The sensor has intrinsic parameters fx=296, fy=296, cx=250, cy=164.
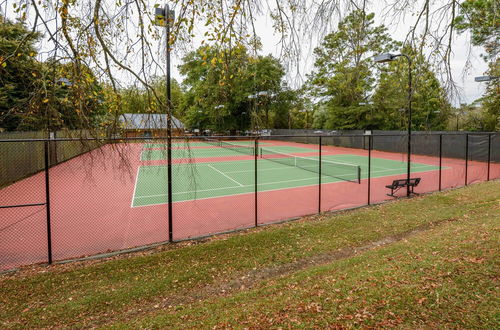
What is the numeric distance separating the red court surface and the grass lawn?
132cm

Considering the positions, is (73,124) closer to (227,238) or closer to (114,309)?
(114,309)

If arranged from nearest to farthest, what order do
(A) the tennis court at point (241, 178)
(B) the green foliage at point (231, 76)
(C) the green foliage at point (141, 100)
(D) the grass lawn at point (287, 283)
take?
(B) the green foliage at point (231, 76), (C) the green foliage at point (141, 100), (D) the grass lawn at point (287, 283), (A) the tennis court at point (241, 178)

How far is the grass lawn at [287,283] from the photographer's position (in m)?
3.80

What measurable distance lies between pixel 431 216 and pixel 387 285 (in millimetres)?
5849

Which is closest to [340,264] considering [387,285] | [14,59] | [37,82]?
[387,285]

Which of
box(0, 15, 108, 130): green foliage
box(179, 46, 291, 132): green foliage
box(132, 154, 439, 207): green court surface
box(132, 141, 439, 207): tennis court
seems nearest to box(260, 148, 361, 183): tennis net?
box(132, 141, 439, 207): tennis court

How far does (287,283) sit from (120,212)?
25.9ft

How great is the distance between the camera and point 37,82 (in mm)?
3254

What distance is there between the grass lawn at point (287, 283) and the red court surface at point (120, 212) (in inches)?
51.9

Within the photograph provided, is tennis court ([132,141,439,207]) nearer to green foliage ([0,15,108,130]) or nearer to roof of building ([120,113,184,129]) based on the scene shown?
roof of building ([120,113,184,129])

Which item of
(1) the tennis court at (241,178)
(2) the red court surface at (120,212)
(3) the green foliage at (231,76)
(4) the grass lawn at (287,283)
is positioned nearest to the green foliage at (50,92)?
(2) the red court surface at (120,212)

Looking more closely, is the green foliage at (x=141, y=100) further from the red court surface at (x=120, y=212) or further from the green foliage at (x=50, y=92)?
the red court surface at (x=120, y=212)

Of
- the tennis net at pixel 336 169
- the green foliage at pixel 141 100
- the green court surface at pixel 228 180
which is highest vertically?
the green foliage at pixel 141 100

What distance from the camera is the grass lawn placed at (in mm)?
3797
